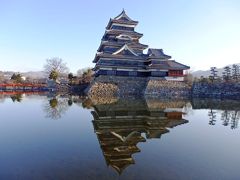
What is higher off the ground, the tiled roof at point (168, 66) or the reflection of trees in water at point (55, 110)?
the tiled roof at point (168, 66)

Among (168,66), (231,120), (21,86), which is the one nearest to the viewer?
(231,120)

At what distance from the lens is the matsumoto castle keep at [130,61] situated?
3603 cm

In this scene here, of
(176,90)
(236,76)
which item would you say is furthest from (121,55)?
(236,76)

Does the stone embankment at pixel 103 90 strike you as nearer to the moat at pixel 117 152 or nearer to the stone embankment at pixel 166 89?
the stone embankment at pixel 166 89

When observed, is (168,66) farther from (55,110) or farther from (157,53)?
(55,110)

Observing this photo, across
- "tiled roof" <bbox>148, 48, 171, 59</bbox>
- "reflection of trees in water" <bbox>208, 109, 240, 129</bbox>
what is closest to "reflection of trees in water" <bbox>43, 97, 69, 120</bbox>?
"reflection of trees in water" <bbox>208, 109, 240, 129</bbox>

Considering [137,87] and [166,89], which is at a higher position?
[137,87]

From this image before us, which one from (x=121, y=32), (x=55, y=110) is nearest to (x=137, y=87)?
(x=121, y=32)

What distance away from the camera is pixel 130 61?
122ft

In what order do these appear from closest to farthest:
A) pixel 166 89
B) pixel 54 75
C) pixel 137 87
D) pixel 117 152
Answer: pixel 117 152 < pixel 166 89 < pixel 137 87 < pixel 54 75

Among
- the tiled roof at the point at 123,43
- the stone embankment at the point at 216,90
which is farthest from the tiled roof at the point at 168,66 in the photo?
the tiled roof at the point at 123,43

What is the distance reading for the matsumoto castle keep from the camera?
36.0 metres

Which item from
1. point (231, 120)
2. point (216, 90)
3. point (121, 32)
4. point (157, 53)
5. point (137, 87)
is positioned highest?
point (121, 32)

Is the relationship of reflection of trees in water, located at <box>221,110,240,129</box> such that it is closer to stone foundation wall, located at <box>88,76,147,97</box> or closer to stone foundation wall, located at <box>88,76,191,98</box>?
stone foundation wall, located at <box>88,76,191,98</box>
